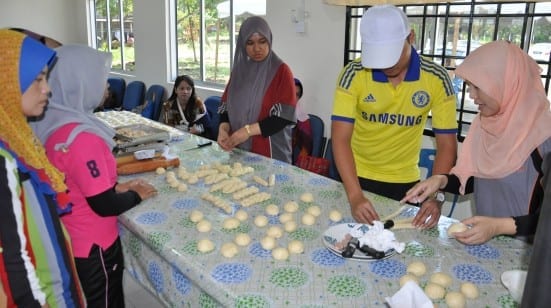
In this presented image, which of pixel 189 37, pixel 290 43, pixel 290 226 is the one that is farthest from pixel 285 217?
pixel 189 37

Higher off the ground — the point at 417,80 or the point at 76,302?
the point at 417,80

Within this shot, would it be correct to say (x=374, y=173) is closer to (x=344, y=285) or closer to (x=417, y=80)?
(x=417, y=80)

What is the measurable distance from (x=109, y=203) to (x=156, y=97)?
4.52 metres

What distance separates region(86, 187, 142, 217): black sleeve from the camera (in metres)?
1.31

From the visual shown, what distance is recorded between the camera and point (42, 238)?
1.07 meters

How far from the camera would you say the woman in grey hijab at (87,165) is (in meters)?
1.26

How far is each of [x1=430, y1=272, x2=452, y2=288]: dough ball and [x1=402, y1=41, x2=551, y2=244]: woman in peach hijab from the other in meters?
0.20

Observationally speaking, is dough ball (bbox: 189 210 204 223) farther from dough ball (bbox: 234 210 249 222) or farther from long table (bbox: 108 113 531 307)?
dough ball (bbox: 234 210 249 222)

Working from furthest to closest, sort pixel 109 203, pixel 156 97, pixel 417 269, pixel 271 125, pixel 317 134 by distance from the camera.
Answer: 1. pixel 156 97
2. pixel 317 134
3. pixel 271 125
4. pixel 109 203
5. pixel 417 269

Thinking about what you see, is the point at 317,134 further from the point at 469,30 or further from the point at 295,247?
the point at 295,247

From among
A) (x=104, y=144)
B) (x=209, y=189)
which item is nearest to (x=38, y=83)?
(x=104, y=144)

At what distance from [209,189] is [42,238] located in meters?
0.75

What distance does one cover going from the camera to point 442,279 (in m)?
1.07

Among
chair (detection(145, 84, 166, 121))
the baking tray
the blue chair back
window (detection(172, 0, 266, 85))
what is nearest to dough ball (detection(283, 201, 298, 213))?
the baking tray
